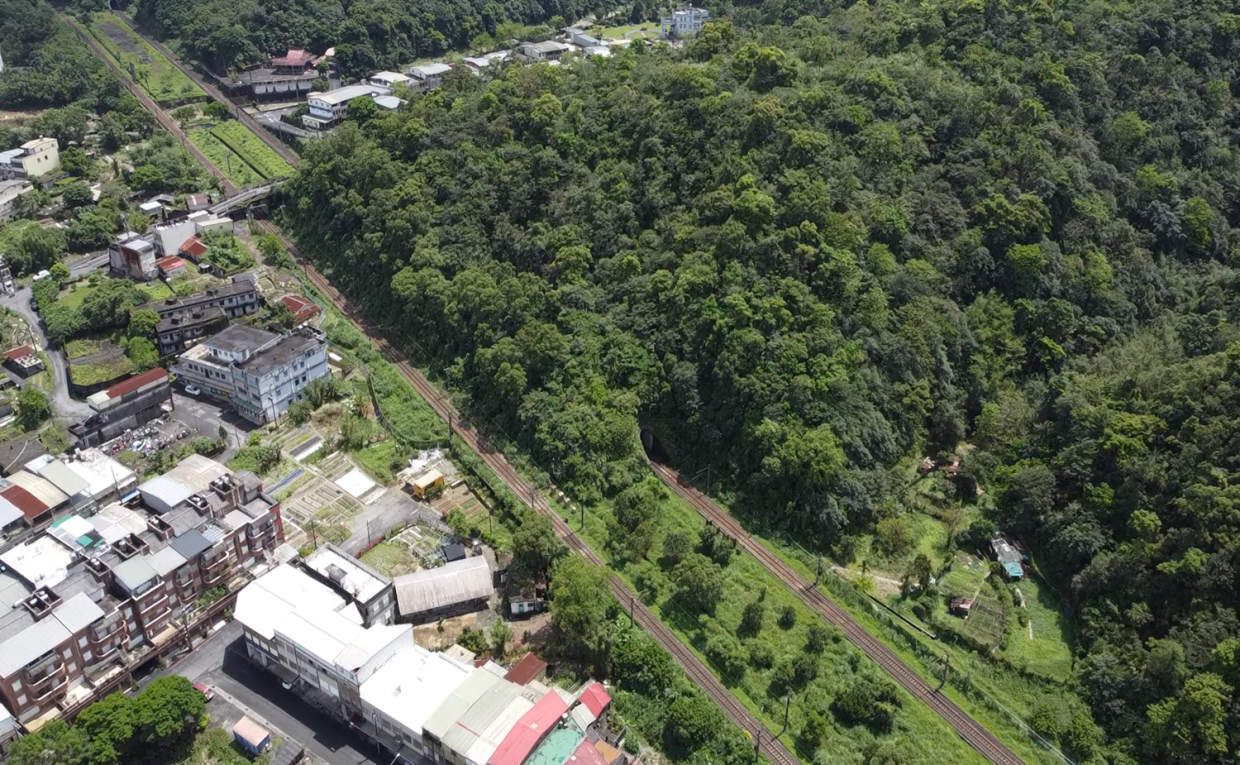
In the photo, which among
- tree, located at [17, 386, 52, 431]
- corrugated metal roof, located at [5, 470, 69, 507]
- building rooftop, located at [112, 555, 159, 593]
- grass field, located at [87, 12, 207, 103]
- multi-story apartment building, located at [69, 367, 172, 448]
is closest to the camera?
building rooftop, located at [112, 555, 159, 593]

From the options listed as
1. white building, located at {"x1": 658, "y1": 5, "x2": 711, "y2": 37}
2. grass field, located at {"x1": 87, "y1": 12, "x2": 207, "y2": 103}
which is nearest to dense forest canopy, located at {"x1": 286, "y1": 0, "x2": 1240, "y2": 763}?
white building, located at {"x1": 658, "y1": 5, "x2": 711, "y2": 37}

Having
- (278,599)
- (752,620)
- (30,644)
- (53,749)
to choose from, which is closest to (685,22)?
(752,620)

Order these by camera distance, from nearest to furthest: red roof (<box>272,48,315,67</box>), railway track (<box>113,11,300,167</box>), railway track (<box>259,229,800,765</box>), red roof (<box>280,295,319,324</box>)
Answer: railway track (<box>259,229,800,765</box>) < red roof (<box>280,295,319,324</box>) < railway track (<box>113,11,300,167</box>) < red roof (<box>272,48,315,67</box>)

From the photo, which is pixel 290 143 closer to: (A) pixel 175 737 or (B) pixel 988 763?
(A) pixel 175 737

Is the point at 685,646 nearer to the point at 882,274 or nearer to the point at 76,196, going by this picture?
the point at 882,274

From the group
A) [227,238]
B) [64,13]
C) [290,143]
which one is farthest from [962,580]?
[64,13]

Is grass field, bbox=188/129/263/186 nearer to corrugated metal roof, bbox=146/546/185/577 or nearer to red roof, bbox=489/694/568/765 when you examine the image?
corrugated metal roof, bbox=146/546/185/577

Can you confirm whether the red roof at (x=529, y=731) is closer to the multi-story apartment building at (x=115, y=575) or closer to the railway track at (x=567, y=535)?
the railway track at (x=567, y=535)
